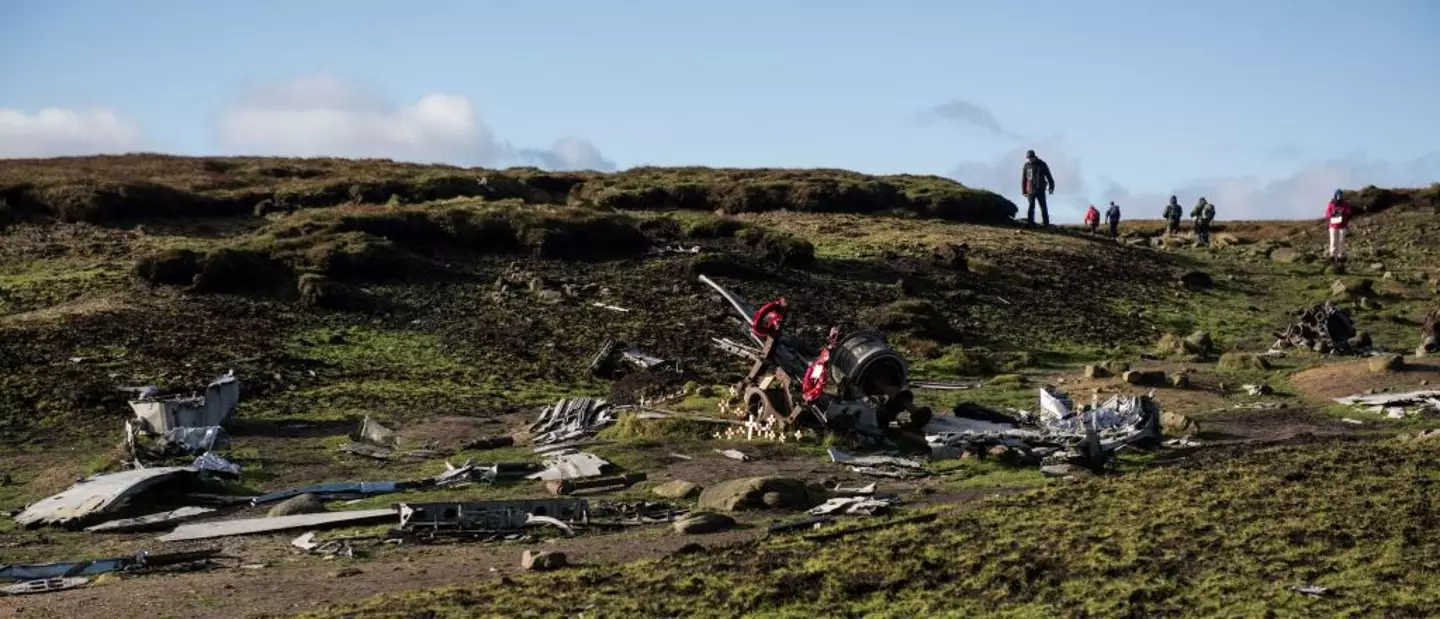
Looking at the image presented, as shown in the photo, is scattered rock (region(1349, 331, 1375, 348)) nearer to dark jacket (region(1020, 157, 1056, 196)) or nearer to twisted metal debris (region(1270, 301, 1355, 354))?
twisted metal debris (region(1270, 301, 1355, 354))

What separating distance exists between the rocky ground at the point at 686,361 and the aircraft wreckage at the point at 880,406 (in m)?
0.56

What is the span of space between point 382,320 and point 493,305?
7.50 ft

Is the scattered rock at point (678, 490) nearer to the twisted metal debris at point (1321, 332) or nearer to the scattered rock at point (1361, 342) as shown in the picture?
the twisted metal debris at point (1321, 332)

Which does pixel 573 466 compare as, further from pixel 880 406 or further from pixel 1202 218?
pixel 1202 218

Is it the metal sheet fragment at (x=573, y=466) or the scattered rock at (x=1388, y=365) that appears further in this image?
the scattered rock at (x=1388, y=365)

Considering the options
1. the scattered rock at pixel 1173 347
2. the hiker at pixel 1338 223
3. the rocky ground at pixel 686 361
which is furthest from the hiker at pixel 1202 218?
the scattered rock at pixel 1173 347

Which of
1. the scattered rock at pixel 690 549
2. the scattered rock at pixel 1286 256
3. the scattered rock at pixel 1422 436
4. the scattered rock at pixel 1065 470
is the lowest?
the scattered rock at pixel 1065 470

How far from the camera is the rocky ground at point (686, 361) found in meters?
12.7

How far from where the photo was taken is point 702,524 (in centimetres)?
1527

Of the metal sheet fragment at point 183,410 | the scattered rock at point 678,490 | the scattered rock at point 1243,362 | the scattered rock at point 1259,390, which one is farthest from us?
the scattered rock at point 1243,362

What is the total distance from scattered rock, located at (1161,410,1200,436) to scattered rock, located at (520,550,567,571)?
947cm

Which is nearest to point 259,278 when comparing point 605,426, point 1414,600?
point 605,426

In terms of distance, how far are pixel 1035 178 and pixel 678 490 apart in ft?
95.7

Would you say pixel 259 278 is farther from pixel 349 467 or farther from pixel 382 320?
pixel 349 467
